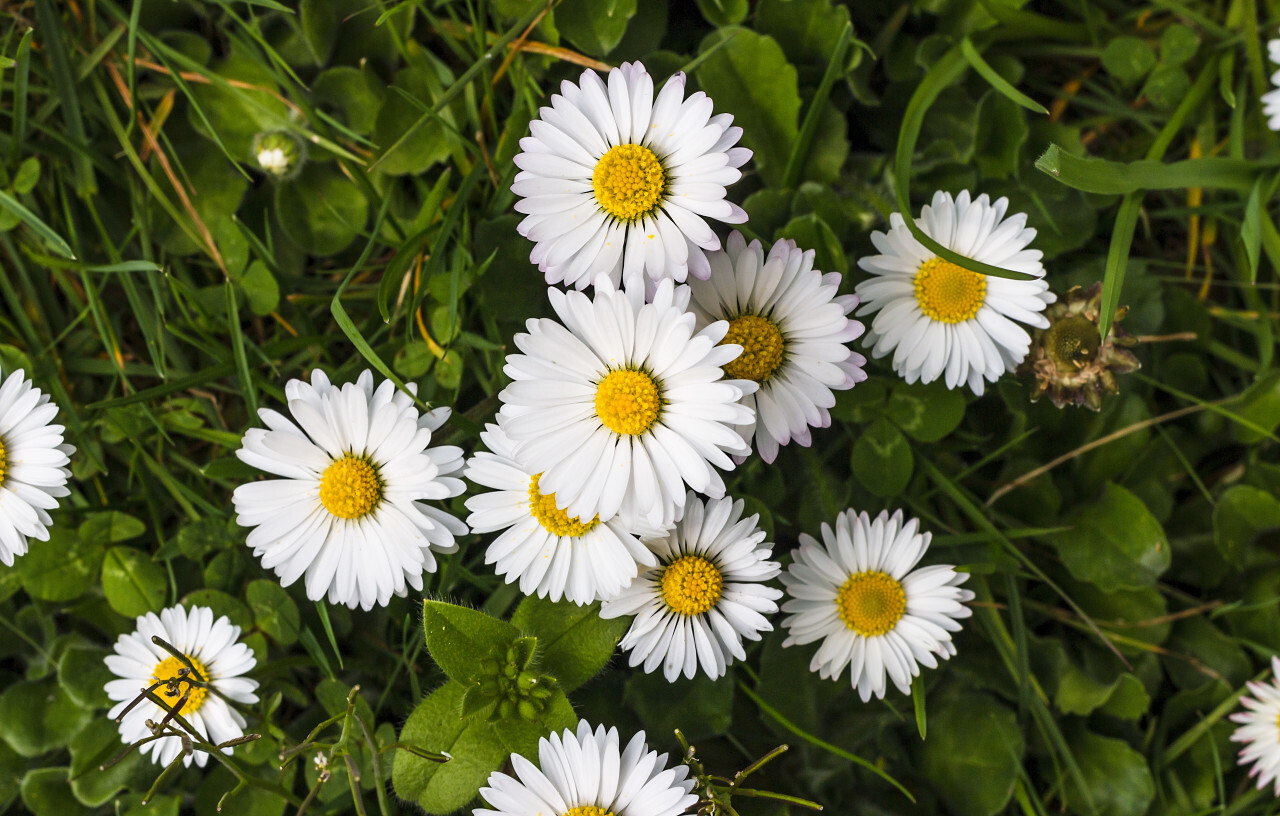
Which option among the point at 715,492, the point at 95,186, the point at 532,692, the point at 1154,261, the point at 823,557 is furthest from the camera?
the point at 1154,261

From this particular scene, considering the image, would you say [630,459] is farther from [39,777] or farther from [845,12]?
[39,777]

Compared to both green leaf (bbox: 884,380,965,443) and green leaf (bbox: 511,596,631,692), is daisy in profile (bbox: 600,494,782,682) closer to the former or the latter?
green leaf (bbox: 511,596,631,692)

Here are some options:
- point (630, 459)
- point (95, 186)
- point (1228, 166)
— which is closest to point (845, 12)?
point (1228, 166)

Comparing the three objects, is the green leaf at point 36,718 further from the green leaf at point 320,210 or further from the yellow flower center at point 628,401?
the yellow flower center at point 628,401

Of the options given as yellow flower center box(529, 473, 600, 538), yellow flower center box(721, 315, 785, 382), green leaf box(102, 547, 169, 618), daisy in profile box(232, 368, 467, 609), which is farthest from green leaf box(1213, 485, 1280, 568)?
green leaf box(102, 547, 169, 618)

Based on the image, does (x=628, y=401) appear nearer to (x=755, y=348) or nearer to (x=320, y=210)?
(x=755, y=348)
